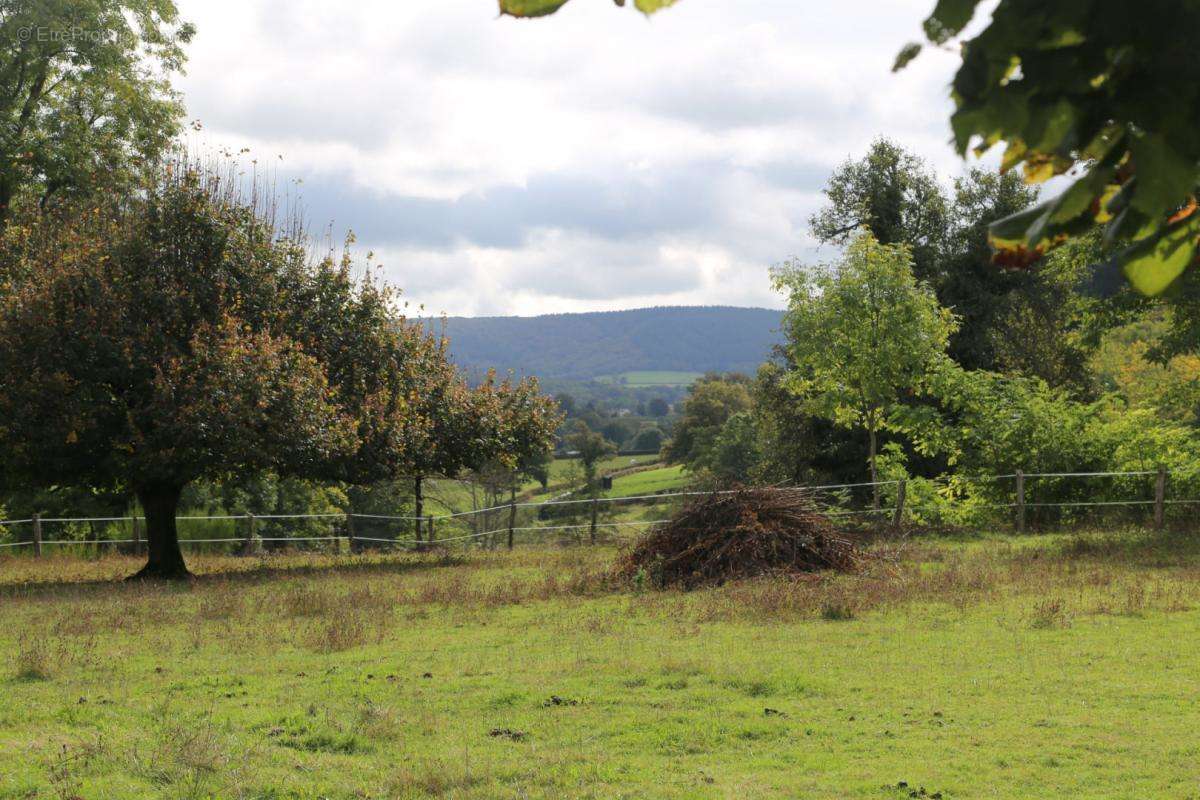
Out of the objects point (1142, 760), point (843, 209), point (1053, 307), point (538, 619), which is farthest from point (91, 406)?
point (1053, 307)

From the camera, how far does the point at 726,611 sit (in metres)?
12.9

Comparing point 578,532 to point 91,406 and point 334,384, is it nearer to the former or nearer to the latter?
point 334,384

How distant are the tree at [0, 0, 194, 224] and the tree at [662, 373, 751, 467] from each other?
159 feet

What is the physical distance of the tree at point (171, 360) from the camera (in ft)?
59.0

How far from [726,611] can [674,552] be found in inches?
157

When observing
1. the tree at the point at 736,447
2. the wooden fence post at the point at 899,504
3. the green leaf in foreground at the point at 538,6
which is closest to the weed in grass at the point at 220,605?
the green leaf in foreground at the point at 538,6

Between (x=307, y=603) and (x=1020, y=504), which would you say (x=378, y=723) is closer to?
(x=307, y=603)

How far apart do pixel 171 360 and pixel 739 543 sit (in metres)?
9.74

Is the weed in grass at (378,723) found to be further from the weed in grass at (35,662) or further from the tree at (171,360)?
the tree at (171,360)

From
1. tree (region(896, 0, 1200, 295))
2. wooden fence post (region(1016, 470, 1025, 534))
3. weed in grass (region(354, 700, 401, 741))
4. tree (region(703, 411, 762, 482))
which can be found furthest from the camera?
tree (region(703, 411, 762, 482))

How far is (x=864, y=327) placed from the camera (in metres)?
24.5

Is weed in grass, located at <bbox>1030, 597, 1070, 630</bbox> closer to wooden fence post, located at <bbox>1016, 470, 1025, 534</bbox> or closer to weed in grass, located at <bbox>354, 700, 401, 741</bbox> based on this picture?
weed in grass, located at <bbox>354, 700, 401, 741</bbox>

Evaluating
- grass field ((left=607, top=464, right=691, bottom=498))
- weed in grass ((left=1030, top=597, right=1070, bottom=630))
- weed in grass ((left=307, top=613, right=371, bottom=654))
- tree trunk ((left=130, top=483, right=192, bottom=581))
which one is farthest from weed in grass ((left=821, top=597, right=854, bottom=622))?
grass field ((left=607, top=464, right=691, bottom=498))

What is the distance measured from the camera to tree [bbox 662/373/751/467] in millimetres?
73625
